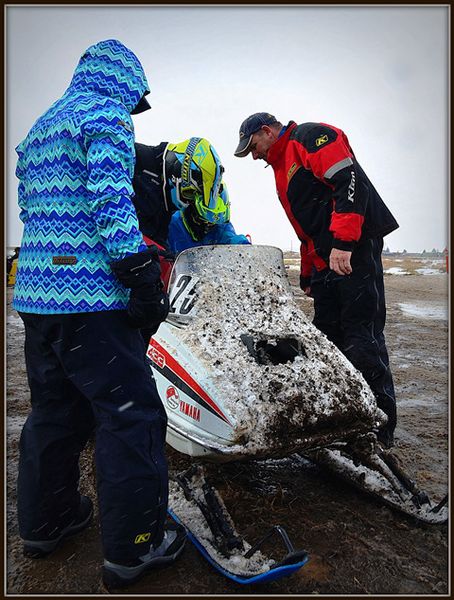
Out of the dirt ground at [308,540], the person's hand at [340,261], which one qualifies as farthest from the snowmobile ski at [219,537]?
the person's hand at [340,261]

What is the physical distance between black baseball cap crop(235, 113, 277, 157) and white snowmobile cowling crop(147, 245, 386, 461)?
1065mm

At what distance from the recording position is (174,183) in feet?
8.46

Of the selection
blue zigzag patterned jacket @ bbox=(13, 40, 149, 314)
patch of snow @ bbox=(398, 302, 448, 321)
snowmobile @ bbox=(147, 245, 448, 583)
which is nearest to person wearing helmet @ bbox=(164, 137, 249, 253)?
snowmobile @ bbox=(147, 245, 448, 583)

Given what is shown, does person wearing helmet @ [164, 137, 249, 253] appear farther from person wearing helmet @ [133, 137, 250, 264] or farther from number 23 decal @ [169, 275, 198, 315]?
number 23 decal @ [169, 275, 198, 315]

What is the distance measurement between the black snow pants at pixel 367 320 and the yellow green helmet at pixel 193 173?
43.7 inches

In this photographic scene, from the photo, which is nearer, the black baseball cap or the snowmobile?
the snowmobile

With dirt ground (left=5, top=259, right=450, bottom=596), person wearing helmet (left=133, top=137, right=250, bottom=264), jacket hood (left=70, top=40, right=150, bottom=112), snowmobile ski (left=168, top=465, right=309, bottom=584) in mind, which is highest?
jacket hood (left=70, top=40, right=150, bottom=112)

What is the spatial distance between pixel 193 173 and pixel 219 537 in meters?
1.74

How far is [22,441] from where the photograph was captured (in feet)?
7.18

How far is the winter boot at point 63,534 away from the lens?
2150 mm

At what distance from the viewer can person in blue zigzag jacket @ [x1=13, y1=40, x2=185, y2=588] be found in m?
1.89

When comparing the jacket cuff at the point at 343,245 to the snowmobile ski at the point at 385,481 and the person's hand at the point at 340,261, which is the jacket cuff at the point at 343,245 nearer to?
the person's hand at the point at 340,261

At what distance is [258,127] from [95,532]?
8.90 feet

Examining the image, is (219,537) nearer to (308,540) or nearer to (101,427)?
(308,540)
